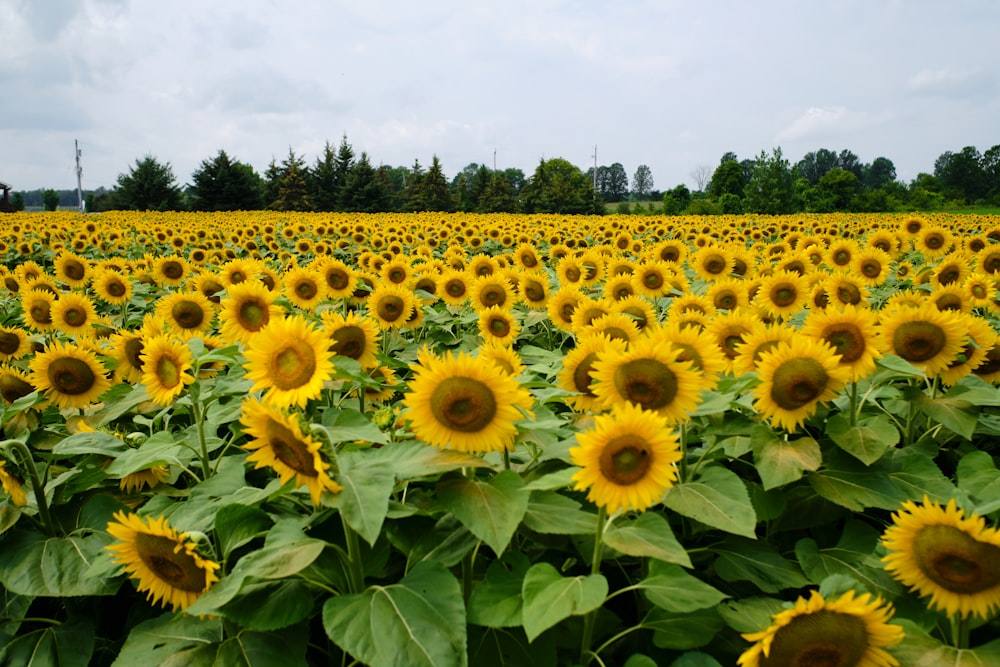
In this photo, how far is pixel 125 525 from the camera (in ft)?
5.12

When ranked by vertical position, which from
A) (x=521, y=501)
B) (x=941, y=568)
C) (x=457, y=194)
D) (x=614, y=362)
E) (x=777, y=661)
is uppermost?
(x=457, y=194)

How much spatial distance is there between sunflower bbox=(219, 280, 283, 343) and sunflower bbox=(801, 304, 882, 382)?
7.28ft

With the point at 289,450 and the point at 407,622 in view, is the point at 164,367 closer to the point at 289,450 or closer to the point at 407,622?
the point at 289,450

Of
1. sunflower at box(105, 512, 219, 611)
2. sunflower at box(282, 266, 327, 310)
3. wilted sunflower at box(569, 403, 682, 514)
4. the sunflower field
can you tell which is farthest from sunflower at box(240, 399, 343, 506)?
sunflower at box(282, 266, 327, 310)

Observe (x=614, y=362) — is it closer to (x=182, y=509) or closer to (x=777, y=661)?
(x=777, y=661)

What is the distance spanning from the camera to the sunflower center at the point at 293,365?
1.83 meters

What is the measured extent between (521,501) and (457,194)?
60.9m

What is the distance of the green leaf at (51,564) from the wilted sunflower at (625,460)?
1.42 metres

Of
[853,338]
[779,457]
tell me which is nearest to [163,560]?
[779,457]

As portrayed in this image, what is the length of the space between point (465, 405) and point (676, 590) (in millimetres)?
656

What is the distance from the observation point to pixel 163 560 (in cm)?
154

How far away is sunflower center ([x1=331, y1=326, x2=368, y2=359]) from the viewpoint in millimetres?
2469

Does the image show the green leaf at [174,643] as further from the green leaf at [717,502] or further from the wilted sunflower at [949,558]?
the wilted sunflower at [949,558]

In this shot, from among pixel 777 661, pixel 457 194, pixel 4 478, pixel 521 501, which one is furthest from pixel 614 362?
pixel 457 194
